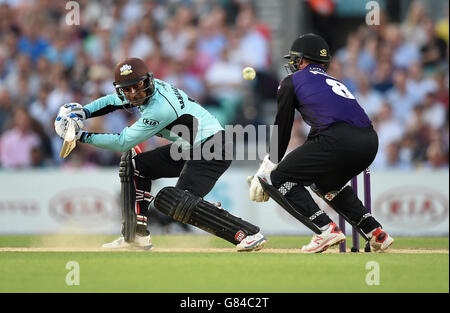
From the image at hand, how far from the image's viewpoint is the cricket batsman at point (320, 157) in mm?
7832

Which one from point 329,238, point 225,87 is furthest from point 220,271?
point 225,87

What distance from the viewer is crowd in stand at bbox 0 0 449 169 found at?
13.8 metres

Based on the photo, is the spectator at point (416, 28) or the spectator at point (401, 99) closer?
the spectator at point (401, 99)

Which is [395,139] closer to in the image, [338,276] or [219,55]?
[219,55]

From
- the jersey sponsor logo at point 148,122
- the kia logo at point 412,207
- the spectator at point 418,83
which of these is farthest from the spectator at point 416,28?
the jersey sponsor logo at point 148,122

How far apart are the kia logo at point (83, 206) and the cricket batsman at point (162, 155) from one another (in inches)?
155

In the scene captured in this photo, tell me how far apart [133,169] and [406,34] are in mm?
7925

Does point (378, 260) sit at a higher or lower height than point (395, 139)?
lower

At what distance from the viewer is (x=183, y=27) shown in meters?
15.4

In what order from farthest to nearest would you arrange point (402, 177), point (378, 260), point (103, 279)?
point (402, 177), point (378, 260), point (103, 279)

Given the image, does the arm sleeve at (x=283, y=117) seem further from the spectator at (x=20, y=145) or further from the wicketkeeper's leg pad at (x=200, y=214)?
the spectator at (x=20, y=145)

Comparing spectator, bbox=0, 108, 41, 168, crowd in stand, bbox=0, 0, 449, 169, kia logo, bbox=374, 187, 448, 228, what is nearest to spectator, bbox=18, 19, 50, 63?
crowd in stand, bbox=0, 0, 449, 169

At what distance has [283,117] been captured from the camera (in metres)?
7.93

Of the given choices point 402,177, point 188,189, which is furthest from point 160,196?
point 402,177
